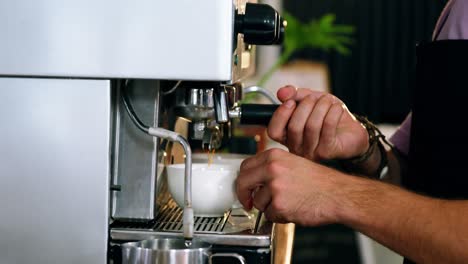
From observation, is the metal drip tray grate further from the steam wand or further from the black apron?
the black apron

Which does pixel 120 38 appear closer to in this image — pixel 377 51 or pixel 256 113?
pixel 256 113

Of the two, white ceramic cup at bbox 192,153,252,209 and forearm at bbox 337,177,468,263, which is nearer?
forearm at bbox 337,177,468,263

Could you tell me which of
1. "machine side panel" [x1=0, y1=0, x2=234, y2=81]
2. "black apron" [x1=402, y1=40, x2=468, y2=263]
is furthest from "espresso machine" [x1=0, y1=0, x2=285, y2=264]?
"black apron" [x1=402, y1=40, x2=468, y2=263]

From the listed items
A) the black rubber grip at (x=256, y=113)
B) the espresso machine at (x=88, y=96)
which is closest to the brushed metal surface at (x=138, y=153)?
the espresso machine at (x=88, y=96)

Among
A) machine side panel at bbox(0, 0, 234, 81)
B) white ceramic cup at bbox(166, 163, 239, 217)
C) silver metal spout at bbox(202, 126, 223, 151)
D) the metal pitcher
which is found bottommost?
the metal pitcher

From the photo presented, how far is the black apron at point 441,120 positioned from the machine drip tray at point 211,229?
26 centimetres

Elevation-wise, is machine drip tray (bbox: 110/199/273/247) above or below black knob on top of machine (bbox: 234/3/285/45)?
Result: below

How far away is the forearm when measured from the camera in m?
0.98

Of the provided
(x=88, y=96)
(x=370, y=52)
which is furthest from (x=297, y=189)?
(x=370, y=52)

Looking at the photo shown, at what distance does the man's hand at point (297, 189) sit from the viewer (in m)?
1.01

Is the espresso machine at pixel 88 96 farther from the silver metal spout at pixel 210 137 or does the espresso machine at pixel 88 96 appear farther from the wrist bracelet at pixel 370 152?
the wrist bracelet at pixel 370 152

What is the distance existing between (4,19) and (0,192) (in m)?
0.21

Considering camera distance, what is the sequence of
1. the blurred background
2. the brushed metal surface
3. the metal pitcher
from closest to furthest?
1. the metal pitcher
2. the brushed metal surface
3. the blurred background

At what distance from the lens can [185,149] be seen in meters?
0.98
